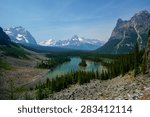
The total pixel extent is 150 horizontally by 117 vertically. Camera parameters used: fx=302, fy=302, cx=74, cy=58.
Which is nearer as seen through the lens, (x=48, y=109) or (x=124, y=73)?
(x=48, y=109)

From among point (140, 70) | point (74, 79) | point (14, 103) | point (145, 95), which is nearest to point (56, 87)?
point (74, 79)

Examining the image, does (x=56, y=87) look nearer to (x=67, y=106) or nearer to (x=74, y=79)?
(x=74, y=79)

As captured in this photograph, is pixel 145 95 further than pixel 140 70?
No

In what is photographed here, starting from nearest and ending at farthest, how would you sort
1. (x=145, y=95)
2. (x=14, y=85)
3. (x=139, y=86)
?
(x=145, y=95)
(x=139, y=86)
(x=14, y=85)

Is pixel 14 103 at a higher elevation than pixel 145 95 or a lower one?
higher

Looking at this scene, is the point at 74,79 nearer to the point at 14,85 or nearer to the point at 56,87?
the point at 56,87

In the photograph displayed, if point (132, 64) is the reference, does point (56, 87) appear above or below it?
below

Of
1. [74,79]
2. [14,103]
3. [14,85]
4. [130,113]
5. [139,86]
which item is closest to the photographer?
[130,113]

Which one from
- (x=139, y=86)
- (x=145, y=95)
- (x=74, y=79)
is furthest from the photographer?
(x=74, y=79)

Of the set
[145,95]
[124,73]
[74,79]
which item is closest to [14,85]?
[74,79]
